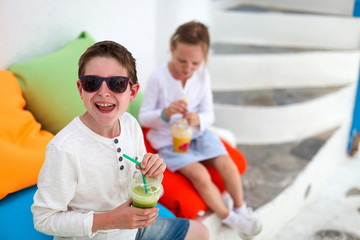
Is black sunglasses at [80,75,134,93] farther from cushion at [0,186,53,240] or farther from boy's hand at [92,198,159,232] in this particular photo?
cushion at [0,186,53,240]

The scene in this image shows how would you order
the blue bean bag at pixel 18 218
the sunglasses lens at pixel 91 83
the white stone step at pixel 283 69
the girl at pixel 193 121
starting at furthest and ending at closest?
the white stone step at pixel 283 69
the girl at pixel 193 121
the blue bean bag at pixel 18 218
the sunglasses lens at pixel 91 83

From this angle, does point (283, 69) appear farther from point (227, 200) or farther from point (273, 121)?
point (227, 200)

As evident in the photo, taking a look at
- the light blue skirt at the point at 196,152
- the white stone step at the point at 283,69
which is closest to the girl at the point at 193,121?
the light blue skirt at the point at 196,152

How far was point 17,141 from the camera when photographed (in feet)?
4.28

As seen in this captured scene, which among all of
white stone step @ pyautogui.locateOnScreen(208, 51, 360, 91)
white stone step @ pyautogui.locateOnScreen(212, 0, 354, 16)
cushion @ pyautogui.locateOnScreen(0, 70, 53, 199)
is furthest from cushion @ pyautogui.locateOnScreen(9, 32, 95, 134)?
white stone step @ pyautogui.locateOnScreen(212, 0, 354, 16)

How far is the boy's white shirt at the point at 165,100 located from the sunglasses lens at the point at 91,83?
821mm

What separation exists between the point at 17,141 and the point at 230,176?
2.97 ft

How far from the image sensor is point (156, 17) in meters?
2.35

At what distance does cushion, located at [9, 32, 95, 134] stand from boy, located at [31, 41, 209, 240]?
53 centimetres

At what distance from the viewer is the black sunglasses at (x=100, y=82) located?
846 mm

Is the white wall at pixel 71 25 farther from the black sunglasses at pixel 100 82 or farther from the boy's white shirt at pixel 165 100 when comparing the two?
the black sunglasses at pixel 100 82

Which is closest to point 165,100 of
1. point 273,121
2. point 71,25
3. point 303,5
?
point 71,25

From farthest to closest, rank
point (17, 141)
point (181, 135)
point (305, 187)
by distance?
1. point (305, 187)
2. point (181, 135)
3. point (17, 141)

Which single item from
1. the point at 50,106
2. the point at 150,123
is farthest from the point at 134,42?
the point at 50,106
